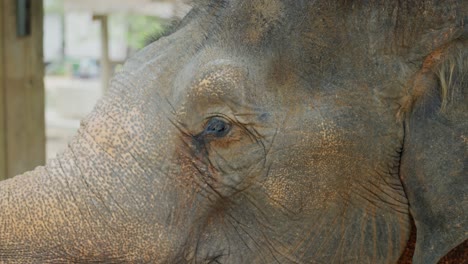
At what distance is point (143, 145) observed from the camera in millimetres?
Answer: 1945

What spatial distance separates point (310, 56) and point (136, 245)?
0.58 m

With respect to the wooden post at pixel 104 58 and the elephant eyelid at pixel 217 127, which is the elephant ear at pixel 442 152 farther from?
the wooden post at pixel 104 58

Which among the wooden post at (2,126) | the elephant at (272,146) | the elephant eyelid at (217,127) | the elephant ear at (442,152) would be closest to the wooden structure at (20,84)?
the wooden post at (2,126)

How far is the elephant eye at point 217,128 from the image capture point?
196 centimetres

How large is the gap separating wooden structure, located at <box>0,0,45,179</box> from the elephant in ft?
7.44

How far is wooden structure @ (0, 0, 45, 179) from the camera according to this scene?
4.17 metres

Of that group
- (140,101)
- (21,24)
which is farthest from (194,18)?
(21,24)

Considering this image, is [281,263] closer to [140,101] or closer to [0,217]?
[140,101]

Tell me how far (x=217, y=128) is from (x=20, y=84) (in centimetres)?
252

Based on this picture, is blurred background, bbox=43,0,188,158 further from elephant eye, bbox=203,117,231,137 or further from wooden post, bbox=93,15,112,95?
elephant eye, bbox=203,117,231,137

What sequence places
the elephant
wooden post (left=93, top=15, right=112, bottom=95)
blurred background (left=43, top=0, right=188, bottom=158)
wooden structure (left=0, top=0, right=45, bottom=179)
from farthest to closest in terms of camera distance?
wooden post (left=93, top=15, right=112, bottom=95), blurred background (left=43, top=0, right=188, bottom=158), wooden structure (left=0, top=0, right=45, bottom=179), the elephant

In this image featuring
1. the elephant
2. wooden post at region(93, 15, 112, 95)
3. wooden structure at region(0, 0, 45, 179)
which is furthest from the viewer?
wooden post at region(93, 15, 112, 95)

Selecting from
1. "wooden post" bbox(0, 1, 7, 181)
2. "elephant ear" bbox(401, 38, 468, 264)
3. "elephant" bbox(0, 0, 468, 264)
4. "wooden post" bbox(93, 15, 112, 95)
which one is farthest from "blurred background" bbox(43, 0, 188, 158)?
"elephant ear" bbox(401, 38, 468, 264)

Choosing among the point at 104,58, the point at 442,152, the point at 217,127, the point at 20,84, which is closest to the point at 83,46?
the point at 104,58
